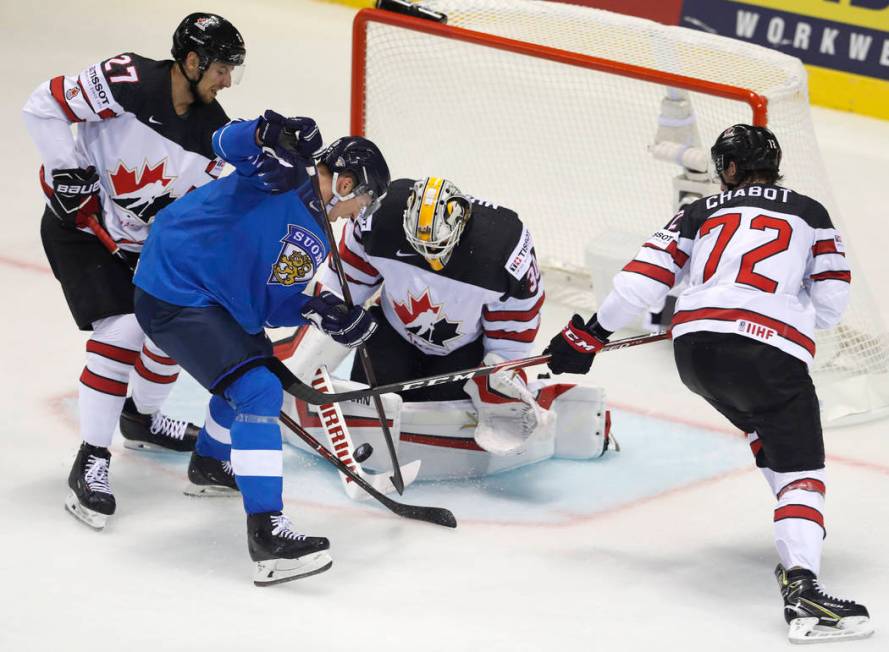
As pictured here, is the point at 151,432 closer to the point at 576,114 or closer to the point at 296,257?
the point at 296,257

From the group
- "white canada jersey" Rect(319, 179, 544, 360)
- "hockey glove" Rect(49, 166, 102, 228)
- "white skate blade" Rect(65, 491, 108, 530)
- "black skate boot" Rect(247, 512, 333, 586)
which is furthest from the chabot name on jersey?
"white skate blade" Rect(65, 491, 108, 530)

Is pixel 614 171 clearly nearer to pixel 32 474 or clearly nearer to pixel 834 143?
pixel 834 143

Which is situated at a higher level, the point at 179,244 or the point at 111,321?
the point at 179,244

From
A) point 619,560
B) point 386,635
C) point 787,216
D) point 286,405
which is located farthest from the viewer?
point 286,405

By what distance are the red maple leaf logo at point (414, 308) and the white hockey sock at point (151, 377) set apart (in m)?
0.63

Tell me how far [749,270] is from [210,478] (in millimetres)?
1473

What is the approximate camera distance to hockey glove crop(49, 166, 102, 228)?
340cm

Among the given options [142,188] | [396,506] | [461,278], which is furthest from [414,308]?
[142,188]

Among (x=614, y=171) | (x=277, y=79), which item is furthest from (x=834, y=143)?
(x=277, y=79)

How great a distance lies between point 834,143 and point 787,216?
3.80m

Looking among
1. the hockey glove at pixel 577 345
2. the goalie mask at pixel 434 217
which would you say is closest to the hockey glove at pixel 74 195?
the goalie mask at pixel 434 217

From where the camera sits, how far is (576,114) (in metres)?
5.64

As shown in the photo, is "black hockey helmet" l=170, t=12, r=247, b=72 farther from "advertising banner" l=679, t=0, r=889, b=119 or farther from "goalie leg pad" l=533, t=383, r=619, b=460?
"advertising banner" l=679, t=0, r=889, b=119

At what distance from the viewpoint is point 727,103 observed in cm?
468
